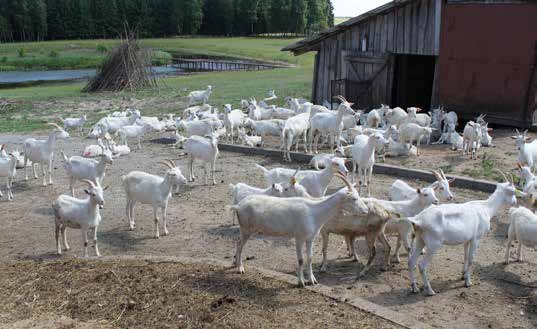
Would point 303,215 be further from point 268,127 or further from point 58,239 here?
point 268,127

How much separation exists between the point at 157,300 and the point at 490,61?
12594mm

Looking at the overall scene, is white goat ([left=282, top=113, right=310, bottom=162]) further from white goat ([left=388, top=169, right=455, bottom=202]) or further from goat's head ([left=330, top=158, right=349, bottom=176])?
white goat ([left=388, top=169, right=455, bottom=202])

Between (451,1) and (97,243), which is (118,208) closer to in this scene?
(97,243)

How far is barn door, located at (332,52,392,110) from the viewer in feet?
59.6

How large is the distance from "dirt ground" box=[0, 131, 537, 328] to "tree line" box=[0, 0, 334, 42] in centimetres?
6881

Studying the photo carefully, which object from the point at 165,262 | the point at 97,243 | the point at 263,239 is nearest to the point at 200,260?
the point at 165,262

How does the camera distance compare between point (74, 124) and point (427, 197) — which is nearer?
point (427, 197)

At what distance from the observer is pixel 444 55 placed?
16.7 m

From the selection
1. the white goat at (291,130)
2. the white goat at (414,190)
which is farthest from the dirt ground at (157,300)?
the white goat at (291,130)

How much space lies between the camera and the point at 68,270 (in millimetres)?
7473

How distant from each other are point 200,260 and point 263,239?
1426 millimetres

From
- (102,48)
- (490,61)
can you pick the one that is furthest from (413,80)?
(102,48)

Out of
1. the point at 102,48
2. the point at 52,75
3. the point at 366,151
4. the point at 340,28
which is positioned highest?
the point at 340,28

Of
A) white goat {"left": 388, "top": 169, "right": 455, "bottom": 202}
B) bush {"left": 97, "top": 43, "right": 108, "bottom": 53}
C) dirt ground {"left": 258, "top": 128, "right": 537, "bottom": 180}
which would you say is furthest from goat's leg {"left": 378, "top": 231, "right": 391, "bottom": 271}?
bush {"left": 97, "top": 43, "right": 108, "bottom": 53}
